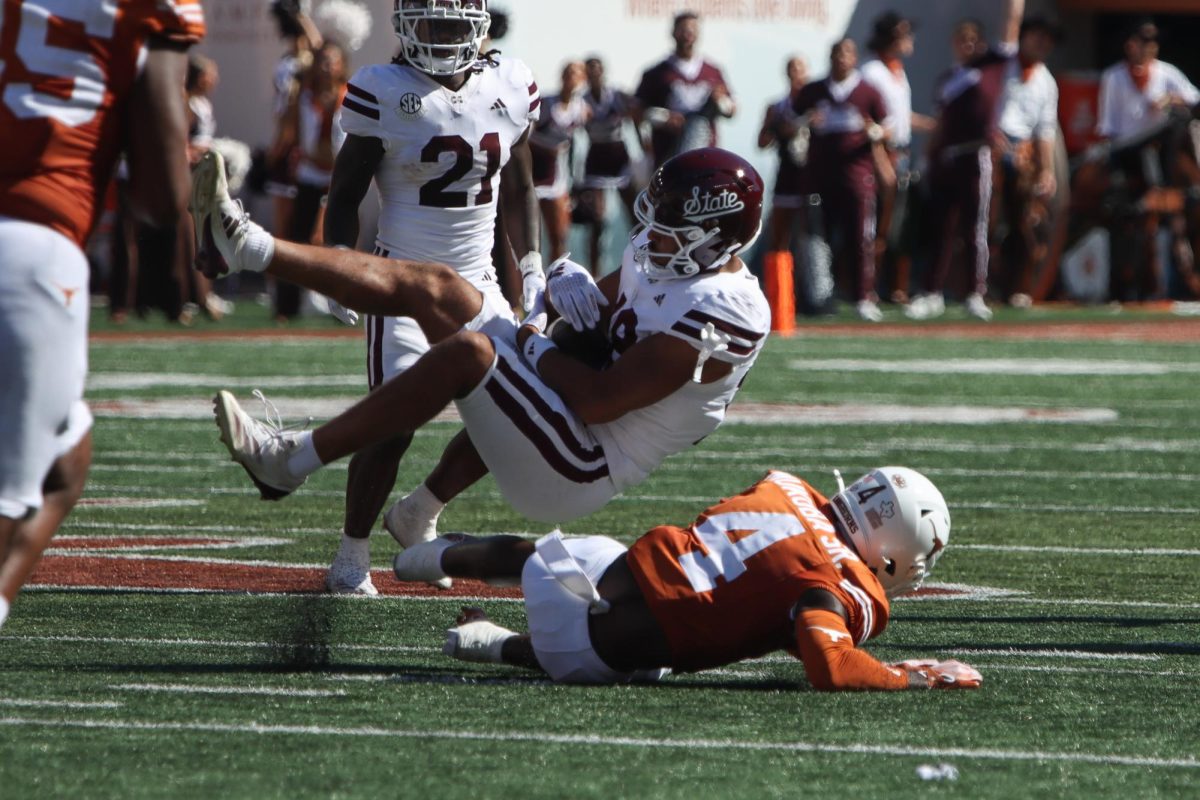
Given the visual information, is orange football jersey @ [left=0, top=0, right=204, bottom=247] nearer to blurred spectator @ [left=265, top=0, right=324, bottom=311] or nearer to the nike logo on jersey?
the nike logo on jersey

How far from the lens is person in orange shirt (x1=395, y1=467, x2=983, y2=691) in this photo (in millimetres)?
5250

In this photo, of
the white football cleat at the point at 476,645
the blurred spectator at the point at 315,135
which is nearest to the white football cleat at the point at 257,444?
the white football cleat at the point at 476,645

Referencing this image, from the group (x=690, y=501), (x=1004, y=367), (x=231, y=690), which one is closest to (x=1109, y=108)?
(x=1004, y=367)

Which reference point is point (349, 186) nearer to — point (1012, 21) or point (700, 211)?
point (700, 211)

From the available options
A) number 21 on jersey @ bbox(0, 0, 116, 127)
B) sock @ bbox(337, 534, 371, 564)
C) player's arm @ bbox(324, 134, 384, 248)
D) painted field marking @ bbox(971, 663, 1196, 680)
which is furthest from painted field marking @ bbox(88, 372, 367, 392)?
number 21 on jersey @ bbox(0, 0, 116, 127)

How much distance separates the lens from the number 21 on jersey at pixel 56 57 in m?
4.25

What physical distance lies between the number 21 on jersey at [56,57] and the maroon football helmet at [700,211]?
1960mm

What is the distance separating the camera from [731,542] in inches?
211

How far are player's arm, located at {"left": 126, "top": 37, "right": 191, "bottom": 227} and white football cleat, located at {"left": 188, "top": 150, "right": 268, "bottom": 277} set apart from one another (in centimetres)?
95

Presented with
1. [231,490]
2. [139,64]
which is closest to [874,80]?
[231,490]

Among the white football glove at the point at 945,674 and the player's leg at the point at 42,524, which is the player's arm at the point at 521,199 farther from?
the player's leg at the point at 42,524

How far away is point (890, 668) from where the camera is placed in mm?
5242

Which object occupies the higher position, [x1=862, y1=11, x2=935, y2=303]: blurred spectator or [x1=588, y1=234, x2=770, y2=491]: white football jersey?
[x1=588, y1=234, x2=770, y2=491]: white football jersey

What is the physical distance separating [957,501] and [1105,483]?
89 cm
